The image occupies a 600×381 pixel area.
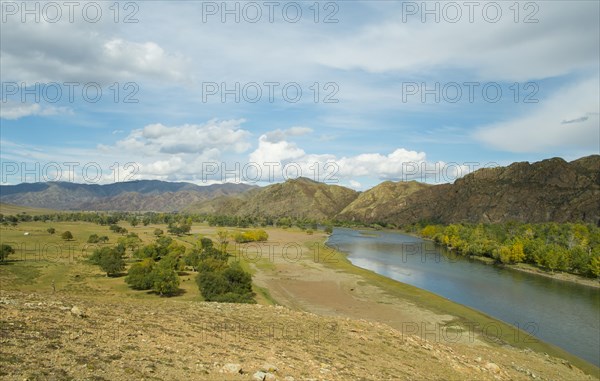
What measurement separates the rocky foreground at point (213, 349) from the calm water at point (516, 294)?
1598cm

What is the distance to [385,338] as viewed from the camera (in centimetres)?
2617

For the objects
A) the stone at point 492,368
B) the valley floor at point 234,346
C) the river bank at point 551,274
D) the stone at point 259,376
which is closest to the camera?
the valley floor at point 234,346

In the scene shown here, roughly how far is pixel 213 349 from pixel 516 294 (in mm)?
61426

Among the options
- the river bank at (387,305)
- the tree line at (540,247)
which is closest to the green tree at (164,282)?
the river bank at (387,305)

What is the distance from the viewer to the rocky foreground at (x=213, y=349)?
13.8m

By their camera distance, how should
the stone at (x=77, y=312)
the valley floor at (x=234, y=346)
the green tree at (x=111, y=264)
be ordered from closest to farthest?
the valley floor at (x=234, y=346), the stone at (x=77, y=312), the green tree at (x=111, y=264)

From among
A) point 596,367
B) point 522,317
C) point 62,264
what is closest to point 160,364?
point 596,367

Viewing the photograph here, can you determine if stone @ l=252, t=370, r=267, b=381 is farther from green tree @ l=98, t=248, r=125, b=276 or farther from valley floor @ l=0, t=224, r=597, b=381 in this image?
green tree @ l=98, t=248, r=125, b=276

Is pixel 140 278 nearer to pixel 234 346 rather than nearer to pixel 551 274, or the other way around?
pixel 234 346

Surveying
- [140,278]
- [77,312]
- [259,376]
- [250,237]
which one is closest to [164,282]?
[140,278]

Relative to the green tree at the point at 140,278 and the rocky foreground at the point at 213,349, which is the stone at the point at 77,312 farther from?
the green tree at the point at 140,278

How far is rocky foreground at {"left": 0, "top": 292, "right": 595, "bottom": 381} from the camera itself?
13.8 meters

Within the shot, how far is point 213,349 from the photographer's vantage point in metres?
17.6

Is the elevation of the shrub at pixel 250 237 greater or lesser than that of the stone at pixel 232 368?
lesser
